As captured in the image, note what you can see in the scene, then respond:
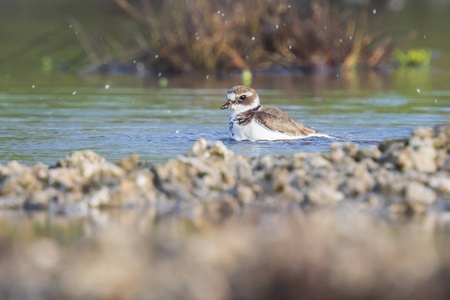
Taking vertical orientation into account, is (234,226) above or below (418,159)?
below

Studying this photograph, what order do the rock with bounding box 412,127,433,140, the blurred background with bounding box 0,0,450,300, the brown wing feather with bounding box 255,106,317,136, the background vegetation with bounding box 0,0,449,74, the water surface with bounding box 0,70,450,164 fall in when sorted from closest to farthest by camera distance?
the blurred background with bounding box 0,0,450,300, the rock with bounding box 412,127,433,140, the water surface with bounding box 0,70,450,164, the brown wing feather with bounding box 255,106,317,136, the background vegetation with bounding box 0,0,449,74

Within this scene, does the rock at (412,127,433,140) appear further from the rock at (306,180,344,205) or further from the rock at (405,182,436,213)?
the rock at (306,180,344,205)

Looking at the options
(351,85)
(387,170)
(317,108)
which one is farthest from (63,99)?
(387,170)

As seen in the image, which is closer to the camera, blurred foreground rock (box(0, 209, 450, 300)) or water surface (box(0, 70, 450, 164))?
blurred foreground rock (box(0, 209, 450, 300))

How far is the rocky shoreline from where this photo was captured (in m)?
7.25

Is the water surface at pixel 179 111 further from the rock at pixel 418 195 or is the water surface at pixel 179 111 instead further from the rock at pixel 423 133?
the rock at pixel 418 195

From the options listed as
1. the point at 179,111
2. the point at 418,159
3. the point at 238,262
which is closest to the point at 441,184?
the point at 418,159

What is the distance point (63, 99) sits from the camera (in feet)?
54.9

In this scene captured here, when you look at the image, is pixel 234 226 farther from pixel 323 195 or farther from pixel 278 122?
pixel 278 122

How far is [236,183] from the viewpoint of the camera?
7746 mm

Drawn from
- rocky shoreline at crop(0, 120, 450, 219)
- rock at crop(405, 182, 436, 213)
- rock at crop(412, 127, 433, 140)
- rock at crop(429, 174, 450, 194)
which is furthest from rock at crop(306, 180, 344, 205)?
rock at crop(412, 127, 433, 140)

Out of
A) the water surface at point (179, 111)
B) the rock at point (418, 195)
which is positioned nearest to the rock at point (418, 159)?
the rock at point (418, 195)

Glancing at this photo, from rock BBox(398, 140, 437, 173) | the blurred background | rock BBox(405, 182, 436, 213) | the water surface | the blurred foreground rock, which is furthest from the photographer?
the water surface

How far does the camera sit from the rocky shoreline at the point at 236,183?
7250mm
